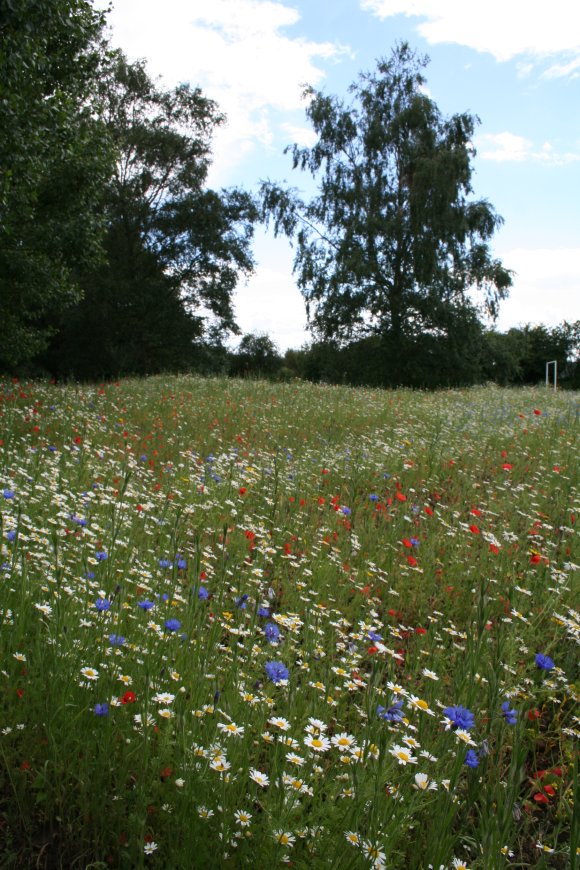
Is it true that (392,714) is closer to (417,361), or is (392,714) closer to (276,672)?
(276,672)

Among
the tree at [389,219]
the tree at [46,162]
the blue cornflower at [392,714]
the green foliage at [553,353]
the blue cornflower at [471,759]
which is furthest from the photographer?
the green foliage at [553,353]

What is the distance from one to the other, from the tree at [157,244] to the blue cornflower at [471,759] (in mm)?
28151

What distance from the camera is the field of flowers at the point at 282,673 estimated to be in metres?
1.78

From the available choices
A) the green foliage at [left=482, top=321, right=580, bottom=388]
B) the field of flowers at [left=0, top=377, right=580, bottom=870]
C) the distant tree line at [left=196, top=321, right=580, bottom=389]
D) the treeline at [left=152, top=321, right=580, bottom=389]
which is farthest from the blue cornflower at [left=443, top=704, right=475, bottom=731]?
the green foliage at [left=482, top=321, right=580, bottom=388]

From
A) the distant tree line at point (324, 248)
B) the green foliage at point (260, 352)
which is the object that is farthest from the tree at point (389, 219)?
the green foliage at point (260, 352)

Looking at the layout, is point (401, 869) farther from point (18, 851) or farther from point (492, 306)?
point (492, 306)

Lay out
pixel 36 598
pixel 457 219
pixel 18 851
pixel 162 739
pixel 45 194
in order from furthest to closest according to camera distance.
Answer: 1. pixel 457 219
2. pixel 45 194
3. pixel 36 598
4. pixel 162 739
5. pixel 18 851

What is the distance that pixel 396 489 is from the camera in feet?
20.1

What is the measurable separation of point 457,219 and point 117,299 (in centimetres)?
1509

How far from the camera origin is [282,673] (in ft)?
6.72

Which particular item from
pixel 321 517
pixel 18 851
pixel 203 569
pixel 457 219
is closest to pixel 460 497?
pixel 321 517

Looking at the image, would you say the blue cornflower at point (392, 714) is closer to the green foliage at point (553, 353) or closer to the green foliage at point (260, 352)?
the green foliage at point (260, 352)

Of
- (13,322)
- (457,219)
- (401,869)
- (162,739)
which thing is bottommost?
(401,869)

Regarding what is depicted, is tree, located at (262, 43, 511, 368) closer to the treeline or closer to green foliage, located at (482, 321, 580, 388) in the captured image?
the treeline
